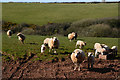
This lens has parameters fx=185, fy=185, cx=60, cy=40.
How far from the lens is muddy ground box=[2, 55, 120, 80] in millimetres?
11797

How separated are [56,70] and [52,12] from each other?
42942 mm

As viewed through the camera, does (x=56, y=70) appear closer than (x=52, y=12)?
Yes

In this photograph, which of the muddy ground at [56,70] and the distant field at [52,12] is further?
the distant field at [52,12]

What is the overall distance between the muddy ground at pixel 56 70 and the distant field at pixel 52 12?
3340cm

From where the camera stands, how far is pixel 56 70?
1277cm

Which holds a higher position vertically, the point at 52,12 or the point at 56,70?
the point at 52,12

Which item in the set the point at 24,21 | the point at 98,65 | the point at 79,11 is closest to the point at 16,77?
the point at 98,65

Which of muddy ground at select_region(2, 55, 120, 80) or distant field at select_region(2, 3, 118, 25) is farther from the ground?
distant field at select_region(2, 3, 118, 25)

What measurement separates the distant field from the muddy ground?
33.4m

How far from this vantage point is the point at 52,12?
5444 cm

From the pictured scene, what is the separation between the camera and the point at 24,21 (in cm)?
4941

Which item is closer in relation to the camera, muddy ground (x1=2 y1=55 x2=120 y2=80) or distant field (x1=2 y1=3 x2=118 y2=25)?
muddy ground (x1=2 y1=55 x2=120 y2=80)

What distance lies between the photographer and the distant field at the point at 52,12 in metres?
49.5

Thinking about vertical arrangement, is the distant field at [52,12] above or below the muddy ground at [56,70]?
above
